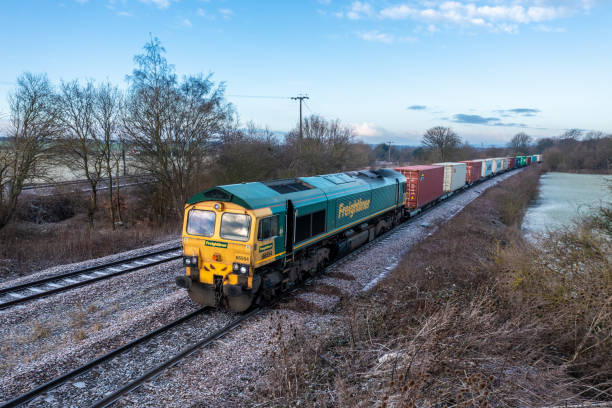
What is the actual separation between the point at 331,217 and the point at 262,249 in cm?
404

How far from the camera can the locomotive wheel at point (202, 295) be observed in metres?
8.86

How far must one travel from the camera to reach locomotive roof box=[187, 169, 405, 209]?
8.70m

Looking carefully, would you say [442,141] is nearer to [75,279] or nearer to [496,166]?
[496,166]

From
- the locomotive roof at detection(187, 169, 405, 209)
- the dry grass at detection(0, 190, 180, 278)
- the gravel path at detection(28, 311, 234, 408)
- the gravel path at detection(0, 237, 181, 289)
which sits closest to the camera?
the gravel path at detection(28, 311, 234, 408)

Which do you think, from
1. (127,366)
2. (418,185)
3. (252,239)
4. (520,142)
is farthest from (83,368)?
(520,142)

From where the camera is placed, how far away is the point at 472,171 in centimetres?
4169

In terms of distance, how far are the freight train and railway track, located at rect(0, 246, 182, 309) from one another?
4584mm

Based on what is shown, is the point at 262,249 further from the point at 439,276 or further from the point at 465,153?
the point at 465,153

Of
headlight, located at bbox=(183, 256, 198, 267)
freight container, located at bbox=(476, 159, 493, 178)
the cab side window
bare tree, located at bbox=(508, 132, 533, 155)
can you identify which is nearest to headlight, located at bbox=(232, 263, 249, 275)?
the cab side window

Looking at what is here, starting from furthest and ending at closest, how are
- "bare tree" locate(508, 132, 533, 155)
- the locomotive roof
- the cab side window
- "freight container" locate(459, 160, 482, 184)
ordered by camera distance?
1. "bare tree" locate(508, 132, 533, 155)
2. "freight container" locate(459, 160, 482, 184)
3. the locomotive roof
4. the cab side window

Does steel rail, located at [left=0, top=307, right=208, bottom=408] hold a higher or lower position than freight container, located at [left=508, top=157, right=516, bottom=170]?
lower

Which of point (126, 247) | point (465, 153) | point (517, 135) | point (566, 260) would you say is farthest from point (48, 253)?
point (517, 135)

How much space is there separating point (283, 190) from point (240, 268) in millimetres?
2905

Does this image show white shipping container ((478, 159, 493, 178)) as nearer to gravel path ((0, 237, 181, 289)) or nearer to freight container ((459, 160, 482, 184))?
freight container ((459, 160, 482, 184))
